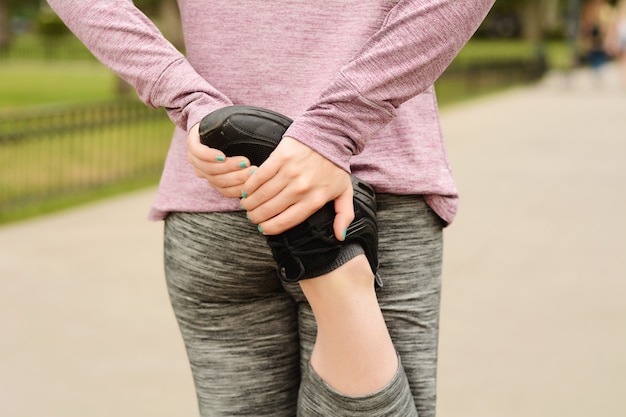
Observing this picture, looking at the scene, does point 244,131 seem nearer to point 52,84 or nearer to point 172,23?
Answer: point 52,84

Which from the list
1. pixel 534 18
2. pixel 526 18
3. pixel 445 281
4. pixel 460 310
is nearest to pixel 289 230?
pixel 460 310

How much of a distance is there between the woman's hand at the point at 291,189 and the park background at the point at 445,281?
2689 millimetres

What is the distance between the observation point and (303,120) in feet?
4.31

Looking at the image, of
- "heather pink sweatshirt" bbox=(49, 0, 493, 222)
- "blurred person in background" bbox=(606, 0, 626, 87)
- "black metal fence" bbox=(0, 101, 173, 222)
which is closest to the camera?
"heather pink sweatshirt" bbox=(49, 0, 493, 222)

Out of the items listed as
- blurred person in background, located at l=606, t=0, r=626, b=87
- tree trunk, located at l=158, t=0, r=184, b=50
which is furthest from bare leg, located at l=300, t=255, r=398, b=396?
tree trunk, located at l=158, t=0, r=184, b=50

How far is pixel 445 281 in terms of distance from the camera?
18.2 feet

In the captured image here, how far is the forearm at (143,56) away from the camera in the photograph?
1.46 metres

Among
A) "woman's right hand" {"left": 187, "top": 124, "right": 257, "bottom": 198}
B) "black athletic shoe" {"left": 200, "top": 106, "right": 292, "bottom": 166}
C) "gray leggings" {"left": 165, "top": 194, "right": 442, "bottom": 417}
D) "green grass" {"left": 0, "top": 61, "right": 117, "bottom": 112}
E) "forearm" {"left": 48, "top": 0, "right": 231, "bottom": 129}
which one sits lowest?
"green grass" {"left": 0, "top": 61, "right": 117, "bottom": 112}

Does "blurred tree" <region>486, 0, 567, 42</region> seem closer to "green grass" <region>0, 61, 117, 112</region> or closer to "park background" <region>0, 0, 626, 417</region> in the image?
"green grass" <region>0, 61, 117, 112</region>

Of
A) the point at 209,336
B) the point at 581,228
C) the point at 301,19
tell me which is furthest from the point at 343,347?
the point at 581,228

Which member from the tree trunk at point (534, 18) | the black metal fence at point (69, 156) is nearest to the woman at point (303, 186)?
the black metal fence at point (69, 156)

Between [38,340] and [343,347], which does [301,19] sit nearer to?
[343,347]

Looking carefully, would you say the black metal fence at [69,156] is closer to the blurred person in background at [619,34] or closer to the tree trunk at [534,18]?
the blurred person in background at [619,34]

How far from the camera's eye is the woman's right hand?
1310 millimetres
